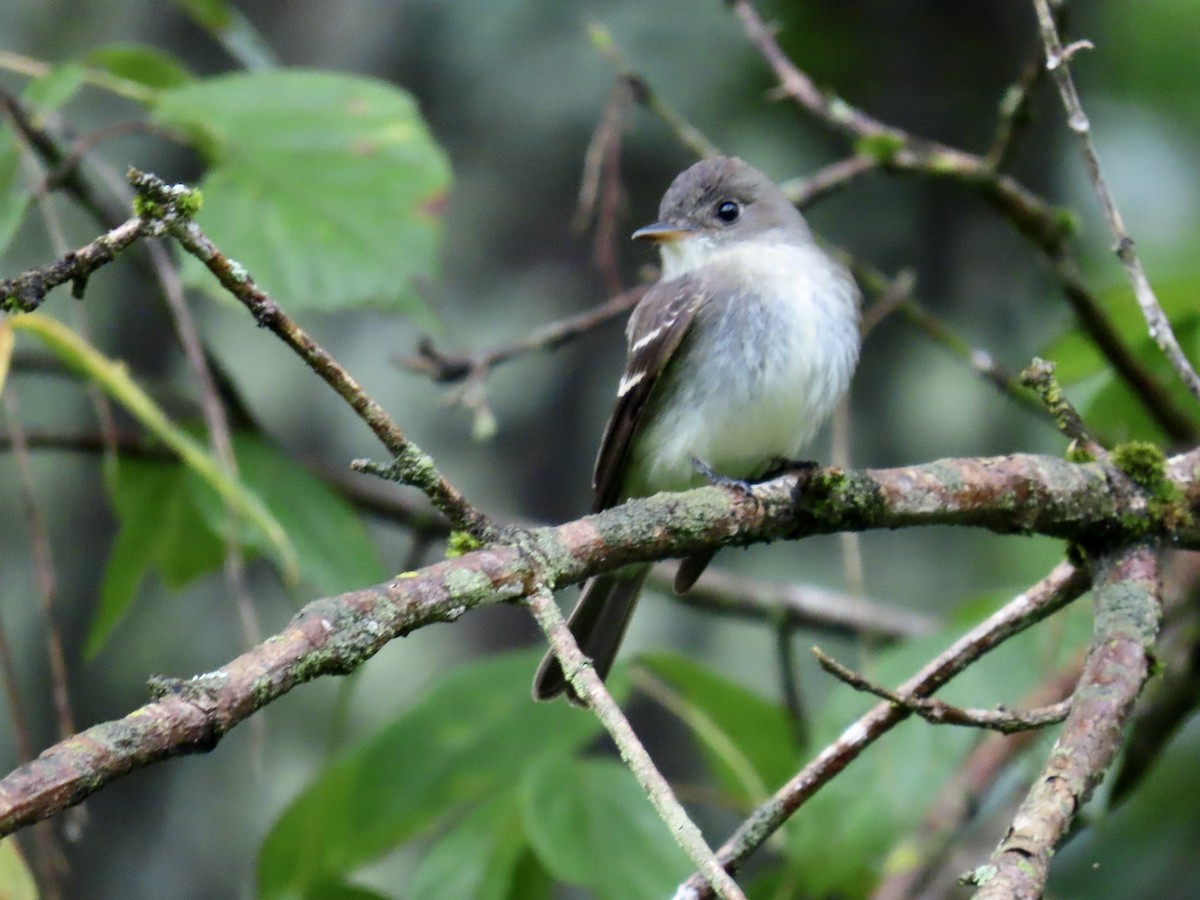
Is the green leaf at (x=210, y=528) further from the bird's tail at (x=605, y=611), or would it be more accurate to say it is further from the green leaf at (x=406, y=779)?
the bird's tail at (x=605, y=611)

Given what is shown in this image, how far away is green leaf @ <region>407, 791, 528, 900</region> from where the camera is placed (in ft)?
9.00

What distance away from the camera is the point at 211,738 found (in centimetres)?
126

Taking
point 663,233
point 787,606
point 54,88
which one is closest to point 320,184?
point 54,88

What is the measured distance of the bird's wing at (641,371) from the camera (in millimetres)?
3385

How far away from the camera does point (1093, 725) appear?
5.71 ft

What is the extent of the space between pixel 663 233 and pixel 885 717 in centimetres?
206

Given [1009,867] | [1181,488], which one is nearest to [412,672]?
[1181,488]

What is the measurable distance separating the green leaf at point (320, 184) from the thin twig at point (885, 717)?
5.07ft

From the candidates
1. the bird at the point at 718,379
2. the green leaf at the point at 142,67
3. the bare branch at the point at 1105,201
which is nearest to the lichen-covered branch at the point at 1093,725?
the bare branch at the point at 1105,201

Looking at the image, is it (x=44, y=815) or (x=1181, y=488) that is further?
(x=1181, y=488)

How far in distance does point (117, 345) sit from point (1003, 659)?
3969 millimetres

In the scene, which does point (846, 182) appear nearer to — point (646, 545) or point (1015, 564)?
point (646, 545)

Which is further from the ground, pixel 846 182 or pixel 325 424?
pixel 325 424

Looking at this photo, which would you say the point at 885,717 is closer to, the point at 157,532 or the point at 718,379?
the point at 718,379
